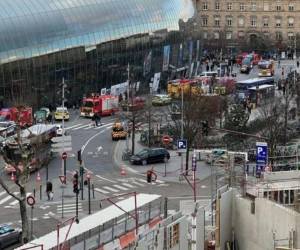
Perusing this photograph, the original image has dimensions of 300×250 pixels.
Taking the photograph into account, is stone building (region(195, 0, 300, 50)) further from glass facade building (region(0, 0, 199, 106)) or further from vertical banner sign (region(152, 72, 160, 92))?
vertical banner sign (region(152, 72, 160, 92))

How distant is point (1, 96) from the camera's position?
83.2 meters

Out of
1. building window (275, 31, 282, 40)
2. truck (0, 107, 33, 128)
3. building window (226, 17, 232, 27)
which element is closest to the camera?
truck (0, 107, 33, 128)

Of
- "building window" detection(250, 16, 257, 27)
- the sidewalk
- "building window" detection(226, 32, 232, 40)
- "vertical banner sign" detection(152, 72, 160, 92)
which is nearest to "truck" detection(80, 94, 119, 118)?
"vertical banner sign" detection(152, 72, 160, 92)

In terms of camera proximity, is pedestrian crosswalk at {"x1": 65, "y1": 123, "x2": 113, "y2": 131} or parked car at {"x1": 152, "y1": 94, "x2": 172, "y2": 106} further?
parked car at {"x1": 152, "y1": 94, "x2": 172, "y2": 106}

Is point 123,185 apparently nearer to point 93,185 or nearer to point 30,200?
point 93,185

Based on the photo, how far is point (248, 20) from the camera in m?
162

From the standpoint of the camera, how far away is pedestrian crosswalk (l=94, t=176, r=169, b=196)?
53844 mm

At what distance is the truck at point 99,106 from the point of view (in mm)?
85562

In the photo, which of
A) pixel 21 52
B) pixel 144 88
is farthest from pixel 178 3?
pixel 21 52

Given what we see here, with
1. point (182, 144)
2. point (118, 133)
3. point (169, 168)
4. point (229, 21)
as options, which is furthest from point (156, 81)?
point (229, 21)

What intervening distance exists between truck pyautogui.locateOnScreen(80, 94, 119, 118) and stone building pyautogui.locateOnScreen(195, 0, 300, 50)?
2980 inches

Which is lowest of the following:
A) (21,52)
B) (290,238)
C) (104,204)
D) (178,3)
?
(104,204)

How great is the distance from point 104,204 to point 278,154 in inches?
585

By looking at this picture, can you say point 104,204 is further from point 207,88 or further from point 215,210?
point 207,88
